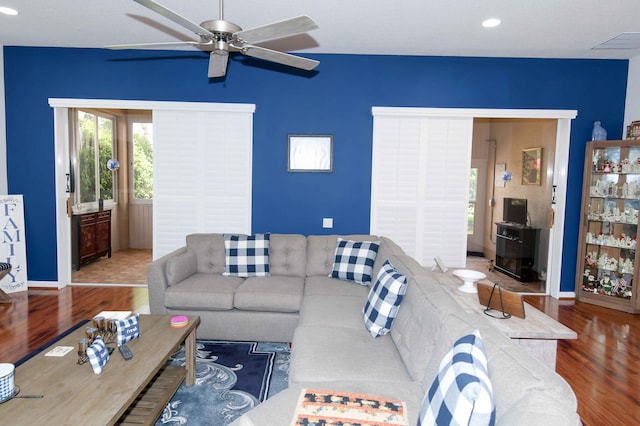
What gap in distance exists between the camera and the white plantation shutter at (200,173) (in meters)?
4.80

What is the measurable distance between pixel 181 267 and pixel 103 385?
1.80 metres

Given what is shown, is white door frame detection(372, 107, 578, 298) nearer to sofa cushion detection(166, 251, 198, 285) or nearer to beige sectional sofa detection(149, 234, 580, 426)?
beige sectional sofa detection(149, 234, 580, 426)

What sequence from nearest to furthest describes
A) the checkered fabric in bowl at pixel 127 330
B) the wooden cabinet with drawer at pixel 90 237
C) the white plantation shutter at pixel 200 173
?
the checkered fabric in bowl at pixel 127 330 < the white plantation shutter at pixel 200 173 < the wooden cabinet with drawer at pixel 90 237

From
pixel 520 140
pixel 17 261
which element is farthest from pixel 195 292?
pixel 520 140

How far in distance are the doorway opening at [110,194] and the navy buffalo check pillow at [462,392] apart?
4798mm

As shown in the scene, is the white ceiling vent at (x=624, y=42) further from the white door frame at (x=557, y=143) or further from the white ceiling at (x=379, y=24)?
the white door frame at (x=557, y=143)

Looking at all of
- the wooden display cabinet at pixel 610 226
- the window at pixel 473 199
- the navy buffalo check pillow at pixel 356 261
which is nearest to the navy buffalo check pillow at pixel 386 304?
Answer: the navy buffalo check pillow at pixel 356 261

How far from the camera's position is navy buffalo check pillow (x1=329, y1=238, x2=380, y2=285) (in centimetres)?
369

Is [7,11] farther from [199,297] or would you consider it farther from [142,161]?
[142,161]

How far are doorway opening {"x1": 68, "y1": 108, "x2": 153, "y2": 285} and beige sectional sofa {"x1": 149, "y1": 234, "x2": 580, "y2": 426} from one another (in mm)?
2220

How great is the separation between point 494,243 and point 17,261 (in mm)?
7227

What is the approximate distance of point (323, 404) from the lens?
5.21ft

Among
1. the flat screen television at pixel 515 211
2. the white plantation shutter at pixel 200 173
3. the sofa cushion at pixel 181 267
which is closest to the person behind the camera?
the sofa cushion at pixel 181 267

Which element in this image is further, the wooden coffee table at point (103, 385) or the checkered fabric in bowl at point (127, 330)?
the checkered fabric in bowl at point (127, 330)
